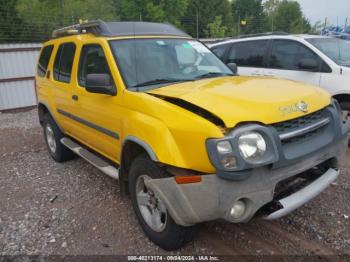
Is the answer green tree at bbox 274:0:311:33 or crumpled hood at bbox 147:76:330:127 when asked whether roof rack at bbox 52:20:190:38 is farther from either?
green tree at bbox 274:0:311:33

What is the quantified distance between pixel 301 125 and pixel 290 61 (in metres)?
3.93

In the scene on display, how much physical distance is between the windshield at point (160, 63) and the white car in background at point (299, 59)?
7.80ft

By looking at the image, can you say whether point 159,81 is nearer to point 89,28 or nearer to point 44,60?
point 89,28

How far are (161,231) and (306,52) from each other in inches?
178

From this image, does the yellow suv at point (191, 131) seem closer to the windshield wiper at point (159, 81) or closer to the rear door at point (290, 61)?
the windshield wiper at point (159, 81)

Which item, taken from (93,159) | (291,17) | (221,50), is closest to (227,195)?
(93,159)

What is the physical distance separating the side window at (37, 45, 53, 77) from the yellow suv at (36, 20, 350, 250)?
1.46m

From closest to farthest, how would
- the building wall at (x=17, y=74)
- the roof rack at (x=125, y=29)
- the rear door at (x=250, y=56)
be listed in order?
the roof rack at (x=125, y=29) < the rear door at (x=250, y=56) < the building wall at (x=17, y=74)

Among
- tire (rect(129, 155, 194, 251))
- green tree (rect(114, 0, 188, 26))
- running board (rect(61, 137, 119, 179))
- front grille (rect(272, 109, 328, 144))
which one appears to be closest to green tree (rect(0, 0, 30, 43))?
running board (rect(61, 137, 119, 179))

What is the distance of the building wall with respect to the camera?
1159 centimetres

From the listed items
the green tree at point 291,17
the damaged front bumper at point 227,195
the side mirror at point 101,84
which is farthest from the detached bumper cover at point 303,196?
the green tree at point 291,17

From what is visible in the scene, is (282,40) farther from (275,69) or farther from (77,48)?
(77,48)

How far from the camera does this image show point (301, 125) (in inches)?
115

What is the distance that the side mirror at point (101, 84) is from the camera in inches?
138
